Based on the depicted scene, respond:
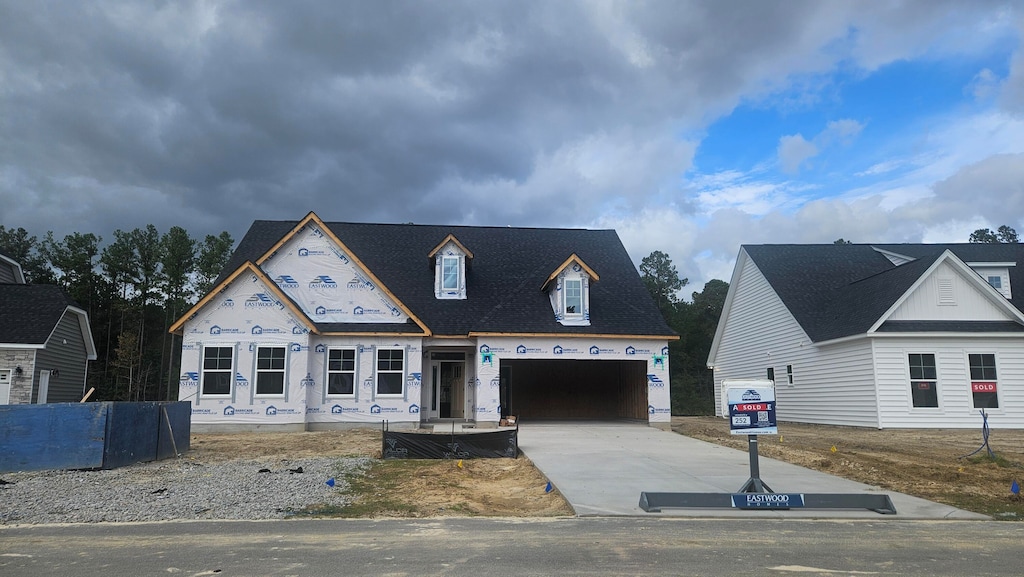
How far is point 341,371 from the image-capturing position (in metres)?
21.4

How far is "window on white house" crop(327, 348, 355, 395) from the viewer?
21281mm

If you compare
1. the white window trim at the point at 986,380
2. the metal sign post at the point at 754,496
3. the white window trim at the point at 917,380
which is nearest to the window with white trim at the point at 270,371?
the metal sign post at the point at 754,496

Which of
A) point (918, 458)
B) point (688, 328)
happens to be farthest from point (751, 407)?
point (688, 328)

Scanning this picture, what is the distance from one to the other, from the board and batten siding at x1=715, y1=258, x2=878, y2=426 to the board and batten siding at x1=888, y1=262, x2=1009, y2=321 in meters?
1.99

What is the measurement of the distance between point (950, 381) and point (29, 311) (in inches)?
1270

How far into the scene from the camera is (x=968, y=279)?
2205cm

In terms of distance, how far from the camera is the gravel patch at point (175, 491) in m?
8.98

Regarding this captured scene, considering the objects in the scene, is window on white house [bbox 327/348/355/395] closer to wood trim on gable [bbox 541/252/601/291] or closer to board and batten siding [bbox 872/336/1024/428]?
wood trim on gable [bbox 541/252/601/291]

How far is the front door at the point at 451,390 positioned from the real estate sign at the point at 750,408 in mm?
15227

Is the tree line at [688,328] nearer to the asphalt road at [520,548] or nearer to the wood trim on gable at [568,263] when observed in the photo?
the wood trim on gable at [568,263]

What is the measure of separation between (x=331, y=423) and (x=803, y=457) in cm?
1362

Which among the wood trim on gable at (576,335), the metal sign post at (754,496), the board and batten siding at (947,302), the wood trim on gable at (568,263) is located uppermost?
the wood trim on gable at (568,263)

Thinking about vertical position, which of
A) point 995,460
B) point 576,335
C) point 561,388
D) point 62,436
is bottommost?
point 995,460

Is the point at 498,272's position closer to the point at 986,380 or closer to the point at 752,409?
the point at 986,380
